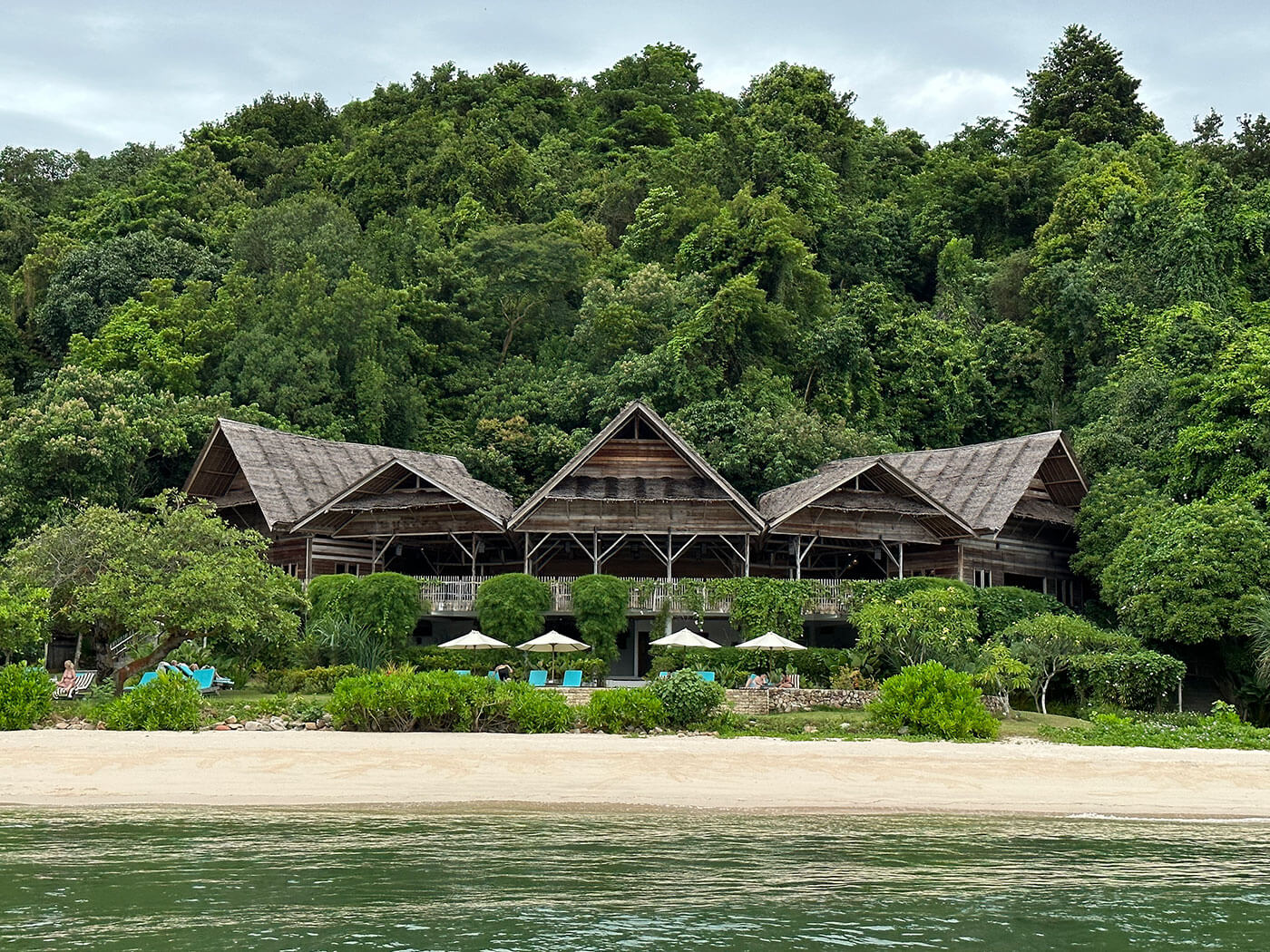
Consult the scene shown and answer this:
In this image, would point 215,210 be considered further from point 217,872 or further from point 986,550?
point 217,872

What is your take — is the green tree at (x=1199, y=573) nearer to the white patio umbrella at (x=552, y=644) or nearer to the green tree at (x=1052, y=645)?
the green tree at (x=1052, y=645)

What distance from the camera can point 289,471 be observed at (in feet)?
125

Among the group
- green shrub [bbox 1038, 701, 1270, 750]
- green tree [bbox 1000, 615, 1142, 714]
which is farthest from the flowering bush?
green shrub [bbox 1038, 701, 1270, 750]

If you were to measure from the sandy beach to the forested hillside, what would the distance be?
14.2 meters

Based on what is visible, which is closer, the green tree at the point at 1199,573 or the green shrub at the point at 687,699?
the green shrub at the point at 687,699

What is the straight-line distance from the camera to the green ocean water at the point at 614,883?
9.26 metres

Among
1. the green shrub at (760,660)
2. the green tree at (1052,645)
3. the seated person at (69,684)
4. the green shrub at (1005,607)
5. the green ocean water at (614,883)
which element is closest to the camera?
the green ocean water at (614,883)

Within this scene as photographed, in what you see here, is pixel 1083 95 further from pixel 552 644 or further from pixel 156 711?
pixel 156 711

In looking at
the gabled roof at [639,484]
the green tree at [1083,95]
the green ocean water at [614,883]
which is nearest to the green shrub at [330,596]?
the gabled roof at [639,484]

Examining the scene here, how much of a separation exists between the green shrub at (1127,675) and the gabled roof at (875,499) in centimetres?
630

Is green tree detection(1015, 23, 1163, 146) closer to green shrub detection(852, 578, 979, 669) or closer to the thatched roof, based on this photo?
the thatched roof

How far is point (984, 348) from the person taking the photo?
50.4 m

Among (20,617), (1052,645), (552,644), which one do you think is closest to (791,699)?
(552,644)

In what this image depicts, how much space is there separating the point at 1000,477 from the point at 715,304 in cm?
1262
